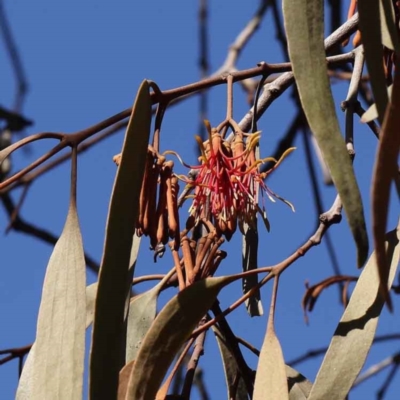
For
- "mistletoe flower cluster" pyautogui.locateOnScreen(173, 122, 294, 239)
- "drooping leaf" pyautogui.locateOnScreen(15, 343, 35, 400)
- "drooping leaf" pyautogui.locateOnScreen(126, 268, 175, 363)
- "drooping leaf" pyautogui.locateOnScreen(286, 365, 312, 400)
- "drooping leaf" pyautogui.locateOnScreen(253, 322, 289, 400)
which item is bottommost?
"drooping leaf" pyautogui.locateOnScreen(253, 322, 289, 400)

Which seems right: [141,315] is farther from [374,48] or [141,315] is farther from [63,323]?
[374,48]

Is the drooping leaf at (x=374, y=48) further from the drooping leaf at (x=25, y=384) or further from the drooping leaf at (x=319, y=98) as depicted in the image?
the drooping leaf at (x=25, y=384)

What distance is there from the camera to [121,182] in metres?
0.71

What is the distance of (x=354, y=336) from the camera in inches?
30.1

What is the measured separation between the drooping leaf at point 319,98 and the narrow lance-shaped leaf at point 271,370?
0.43 feet

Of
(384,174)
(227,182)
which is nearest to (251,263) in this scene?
(227,182)

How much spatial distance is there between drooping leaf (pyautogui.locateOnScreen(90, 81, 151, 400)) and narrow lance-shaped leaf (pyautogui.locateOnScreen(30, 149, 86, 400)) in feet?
0.22

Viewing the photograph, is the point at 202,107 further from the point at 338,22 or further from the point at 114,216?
the point at 114,216

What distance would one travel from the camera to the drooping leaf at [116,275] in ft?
2.25

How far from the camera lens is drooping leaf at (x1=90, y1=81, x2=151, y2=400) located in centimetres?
69

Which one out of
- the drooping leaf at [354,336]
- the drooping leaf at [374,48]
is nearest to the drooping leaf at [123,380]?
the drooping leaf at [354,336]

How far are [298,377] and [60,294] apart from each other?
0.73ft

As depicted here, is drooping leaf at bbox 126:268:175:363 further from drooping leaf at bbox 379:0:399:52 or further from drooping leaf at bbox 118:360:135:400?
drooping leaf at bbox 379:0:399:52

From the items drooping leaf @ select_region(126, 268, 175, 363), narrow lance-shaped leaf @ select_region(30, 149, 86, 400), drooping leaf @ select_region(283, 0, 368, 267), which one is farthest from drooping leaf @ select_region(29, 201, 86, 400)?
drooping leaf @ select_region(283, 0, 368, 267)
